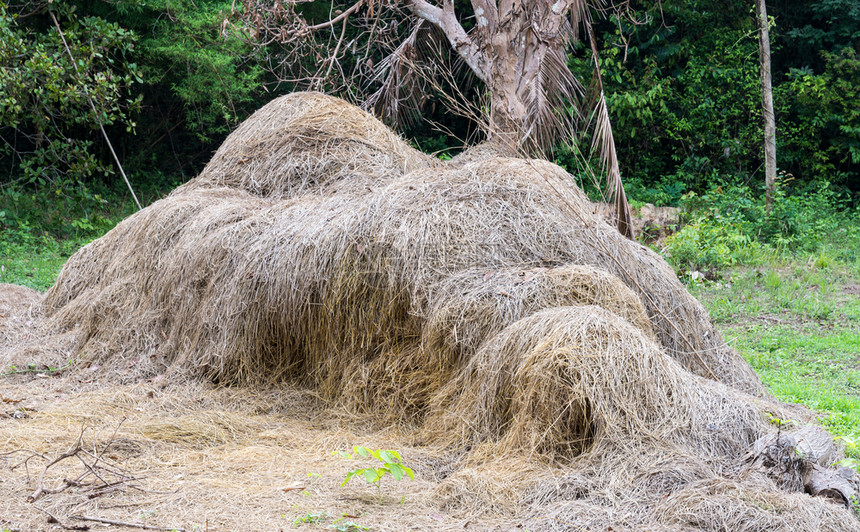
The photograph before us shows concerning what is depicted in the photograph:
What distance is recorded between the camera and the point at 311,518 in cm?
349

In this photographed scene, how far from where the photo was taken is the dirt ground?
11.6 ft

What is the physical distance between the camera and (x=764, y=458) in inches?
152

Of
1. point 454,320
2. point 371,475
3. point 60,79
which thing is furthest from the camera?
point 60,79

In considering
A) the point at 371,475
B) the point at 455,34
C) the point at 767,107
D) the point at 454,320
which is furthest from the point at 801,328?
the point at 371,475

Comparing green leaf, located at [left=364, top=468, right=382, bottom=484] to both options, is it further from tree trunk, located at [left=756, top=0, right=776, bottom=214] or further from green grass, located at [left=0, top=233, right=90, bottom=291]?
tree trunk, located at [left=756, top=0, right=776, bottom=214]

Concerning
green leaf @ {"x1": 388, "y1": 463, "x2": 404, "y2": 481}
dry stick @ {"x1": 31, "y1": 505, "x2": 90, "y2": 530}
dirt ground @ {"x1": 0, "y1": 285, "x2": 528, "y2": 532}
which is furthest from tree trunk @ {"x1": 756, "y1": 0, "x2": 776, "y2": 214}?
dry stick @ {"x1": 31, "y1": 505, "x2": 90, "y2": 530}

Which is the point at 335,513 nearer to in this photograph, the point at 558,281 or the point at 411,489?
the point at 411,489

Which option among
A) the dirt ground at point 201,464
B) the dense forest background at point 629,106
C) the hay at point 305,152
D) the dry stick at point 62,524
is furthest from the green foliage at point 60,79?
the dry stick at point 62,524

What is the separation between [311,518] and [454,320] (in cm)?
171

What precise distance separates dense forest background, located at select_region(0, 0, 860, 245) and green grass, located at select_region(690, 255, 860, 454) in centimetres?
231

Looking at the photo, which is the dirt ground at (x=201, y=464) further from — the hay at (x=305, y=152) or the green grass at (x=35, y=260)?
the green grass at (x=35, y=260)

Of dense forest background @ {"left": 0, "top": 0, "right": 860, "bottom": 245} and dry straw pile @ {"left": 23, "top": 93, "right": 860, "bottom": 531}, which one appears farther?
dense forest background @ {"left": 0, "top": 0, "right": 860, "bottom": 245}

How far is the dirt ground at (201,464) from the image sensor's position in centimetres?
353

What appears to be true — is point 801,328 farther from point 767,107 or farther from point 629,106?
point 629,106
